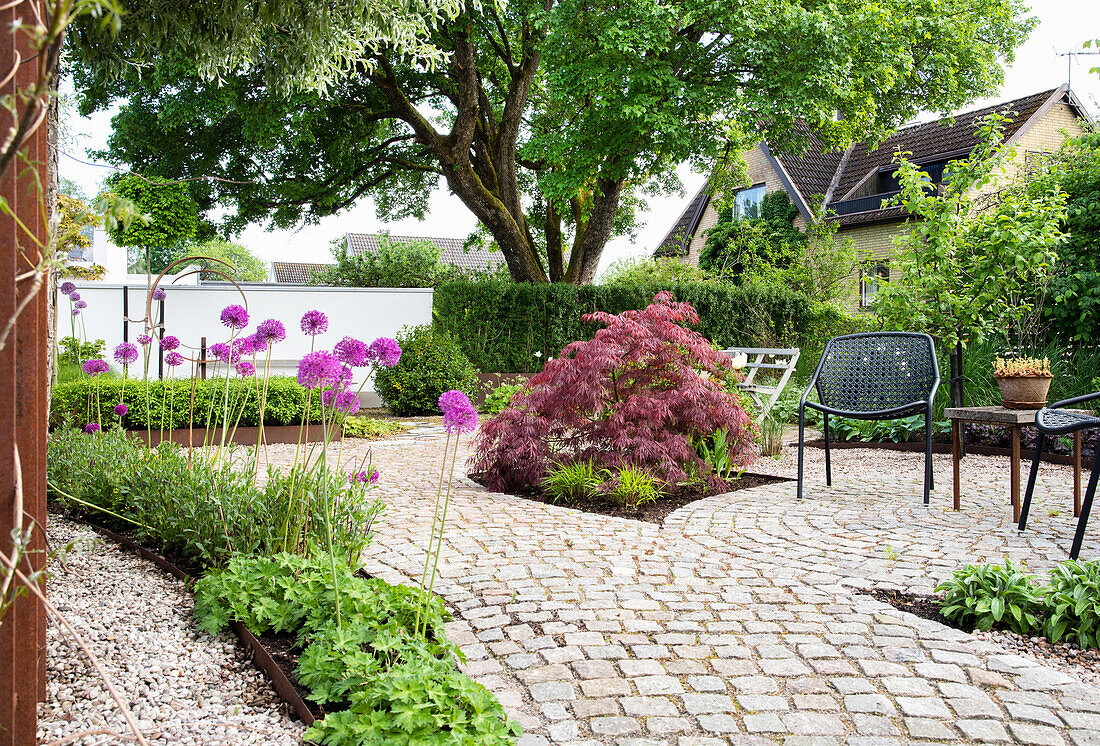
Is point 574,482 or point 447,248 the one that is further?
point 447,248

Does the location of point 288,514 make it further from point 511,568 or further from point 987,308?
point 987,308

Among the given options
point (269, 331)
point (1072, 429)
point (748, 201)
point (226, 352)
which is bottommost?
point (1072, 429)

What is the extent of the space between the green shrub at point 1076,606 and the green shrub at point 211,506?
8.43ft

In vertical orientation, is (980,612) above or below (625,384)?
below

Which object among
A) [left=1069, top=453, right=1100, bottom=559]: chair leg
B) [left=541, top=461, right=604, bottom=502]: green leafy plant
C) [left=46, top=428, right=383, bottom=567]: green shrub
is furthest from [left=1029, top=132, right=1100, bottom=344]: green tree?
[left=46, top=428, right=383, bottom=567]: green shrub

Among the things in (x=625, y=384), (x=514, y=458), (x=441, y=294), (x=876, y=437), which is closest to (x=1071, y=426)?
(x=625, y=384)

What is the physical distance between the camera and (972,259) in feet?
24.9

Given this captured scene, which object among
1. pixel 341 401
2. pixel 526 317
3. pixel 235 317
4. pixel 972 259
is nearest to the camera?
pixel 341 401

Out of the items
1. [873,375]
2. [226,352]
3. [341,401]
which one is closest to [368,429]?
[226,352]

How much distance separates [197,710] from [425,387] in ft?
30.1

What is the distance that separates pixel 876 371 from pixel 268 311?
9.92 m

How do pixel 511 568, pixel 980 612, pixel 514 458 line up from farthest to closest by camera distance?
pixel 514 458
pixel 511 568
pixel 980 612

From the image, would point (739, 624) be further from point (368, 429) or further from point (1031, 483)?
point (368, 429)

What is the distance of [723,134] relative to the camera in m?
11.8
